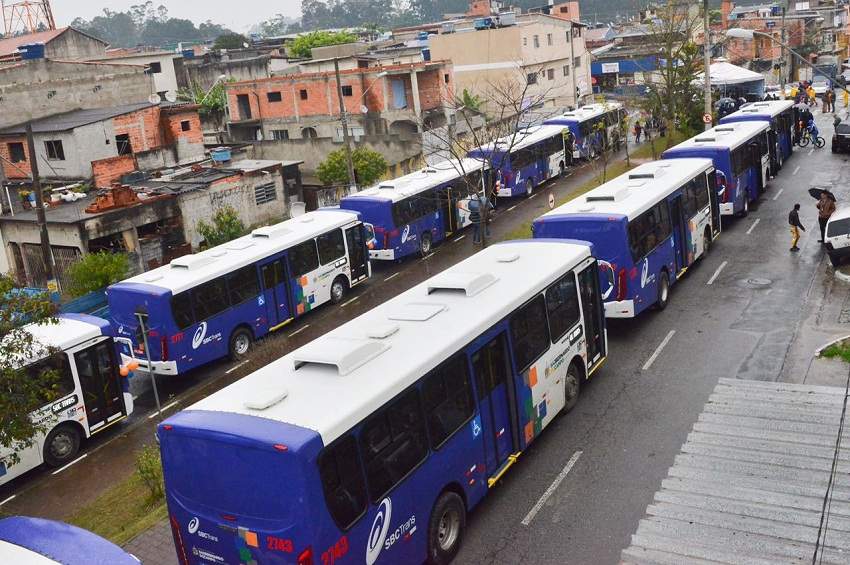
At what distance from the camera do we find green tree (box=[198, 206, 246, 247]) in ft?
104

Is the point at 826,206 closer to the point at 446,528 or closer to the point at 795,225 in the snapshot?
the point at 795,225

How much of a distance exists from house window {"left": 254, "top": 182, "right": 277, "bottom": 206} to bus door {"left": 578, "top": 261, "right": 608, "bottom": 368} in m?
23.3

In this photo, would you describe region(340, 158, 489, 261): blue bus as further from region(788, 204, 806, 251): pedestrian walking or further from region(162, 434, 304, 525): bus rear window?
region(162, 434, 304, 525): bus rear window

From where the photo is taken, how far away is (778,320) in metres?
18.9

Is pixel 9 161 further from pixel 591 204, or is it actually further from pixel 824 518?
pixel 824 518

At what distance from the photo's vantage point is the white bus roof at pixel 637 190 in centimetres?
1869

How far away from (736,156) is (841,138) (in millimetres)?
14362

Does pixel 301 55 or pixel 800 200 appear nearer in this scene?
pixel 800 200

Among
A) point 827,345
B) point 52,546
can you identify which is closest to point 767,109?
point 827,345

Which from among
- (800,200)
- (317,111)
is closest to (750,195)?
(800,200)

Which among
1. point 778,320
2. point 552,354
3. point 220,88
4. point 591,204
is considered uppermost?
point 220,88

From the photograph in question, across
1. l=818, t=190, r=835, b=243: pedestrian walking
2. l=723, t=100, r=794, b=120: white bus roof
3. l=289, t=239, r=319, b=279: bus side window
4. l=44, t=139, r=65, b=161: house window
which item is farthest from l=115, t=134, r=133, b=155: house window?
l=818, t=190, r=835, b=243: pedestrian walking

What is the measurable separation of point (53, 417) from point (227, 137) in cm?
4479

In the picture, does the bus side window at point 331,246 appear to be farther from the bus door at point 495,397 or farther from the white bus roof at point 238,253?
the bus door at point 495,397
